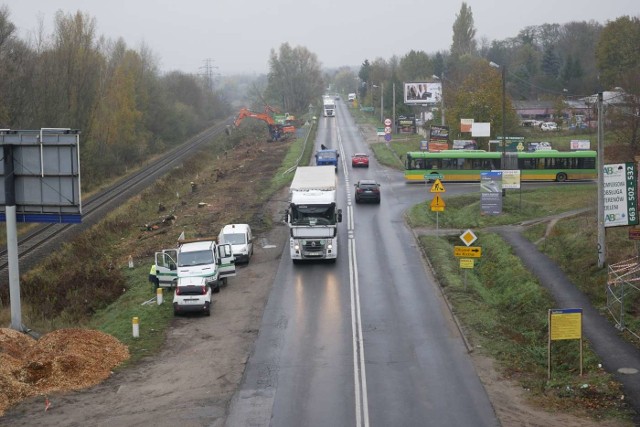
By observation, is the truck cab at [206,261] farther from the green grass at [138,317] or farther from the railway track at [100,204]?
the railway track at [100,204]

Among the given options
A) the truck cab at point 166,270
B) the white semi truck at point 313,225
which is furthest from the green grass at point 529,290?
the truck cab at point 166,270

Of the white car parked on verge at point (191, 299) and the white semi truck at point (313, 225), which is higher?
the white semi truck at point (313, 225)

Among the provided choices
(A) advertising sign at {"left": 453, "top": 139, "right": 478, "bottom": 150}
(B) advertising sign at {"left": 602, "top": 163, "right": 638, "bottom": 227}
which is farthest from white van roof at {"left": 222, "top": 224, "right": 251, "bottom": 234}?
(A) advertising sign at {"left": 453, "top": 139, "right": 478, "bottom": 150}

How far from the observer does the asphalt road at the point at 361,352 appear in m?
19.1

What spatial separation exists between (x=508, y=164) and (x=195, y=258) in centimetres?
3411

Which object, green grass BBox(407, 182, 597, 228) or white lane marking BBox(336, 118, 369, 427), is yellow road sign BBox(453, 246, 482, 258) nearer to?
white lane marking BBox(336, 118, 369, 427)

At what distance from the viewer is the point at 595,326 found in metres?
24.4

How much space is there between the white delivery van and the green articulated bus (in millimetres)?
24076

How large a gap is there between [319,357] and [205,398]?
4323 millimetres

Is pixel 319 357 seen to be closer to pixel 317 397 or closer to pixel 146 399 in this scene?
pixel 317 397

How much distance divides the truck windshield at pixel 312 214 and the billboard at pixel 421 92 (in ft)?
262

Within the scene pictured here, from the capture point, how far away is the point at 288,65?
6407 inches

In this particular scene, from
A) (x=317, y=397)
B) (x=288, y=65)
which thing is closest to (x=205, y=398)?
(x=317, y=397)

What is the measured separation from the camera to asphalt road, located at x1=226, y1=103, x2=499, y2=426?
19.1m
